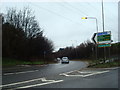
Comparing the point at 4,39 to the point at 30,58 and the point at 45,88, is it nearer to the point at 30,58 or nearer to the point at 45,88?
the point at 30,58

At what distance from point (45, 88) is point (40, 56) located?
32.7 m

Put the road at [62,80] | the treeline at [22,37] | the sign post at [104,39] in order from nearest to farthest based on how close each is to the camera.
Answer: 1. the road at [62,80]
2. the sign post at [104,39]
3. the treeline at [22,37]

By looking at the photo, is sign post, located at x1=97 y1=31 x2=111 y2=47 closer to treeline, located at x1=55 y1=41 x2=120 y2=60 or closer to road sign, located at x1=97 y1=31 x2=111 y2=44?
road sign, located at x1=97 y1=31 x2=111 y2=44

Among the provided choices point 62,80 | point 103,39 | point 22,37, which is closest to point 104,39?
point 103,39

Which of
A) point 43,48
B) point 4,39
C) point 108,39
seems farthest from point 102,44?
point 43,48

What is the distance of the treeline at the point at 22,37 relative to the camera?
87.1 feet

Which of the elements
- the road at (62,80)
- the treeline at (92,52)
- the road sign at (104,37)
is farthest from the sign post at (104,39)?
the treeline at (92,52)

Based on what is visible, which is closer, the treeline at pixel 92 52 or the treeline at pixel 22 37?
the treeline at pixel 22 37

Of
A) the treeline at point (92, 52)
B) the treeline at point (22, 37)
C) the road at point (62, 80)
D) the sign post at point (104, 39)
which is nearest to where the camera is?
the road at point (62, 80)

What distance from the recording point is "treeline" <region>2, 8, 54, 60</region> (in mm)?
26547

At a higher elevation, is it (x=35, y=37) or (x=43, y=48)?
(x=35, y=37)

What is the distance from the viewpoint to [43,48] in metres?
39.4

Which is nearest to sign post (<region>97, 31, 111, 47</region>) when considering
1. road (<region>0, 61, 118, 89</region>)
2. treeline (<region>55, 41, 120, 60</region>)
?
road (<region>0, 61, 118, 89</region>)

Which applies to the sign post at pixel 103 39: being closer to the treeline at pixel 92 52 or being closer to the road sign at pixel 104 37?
the road sign at pixel 104 37
